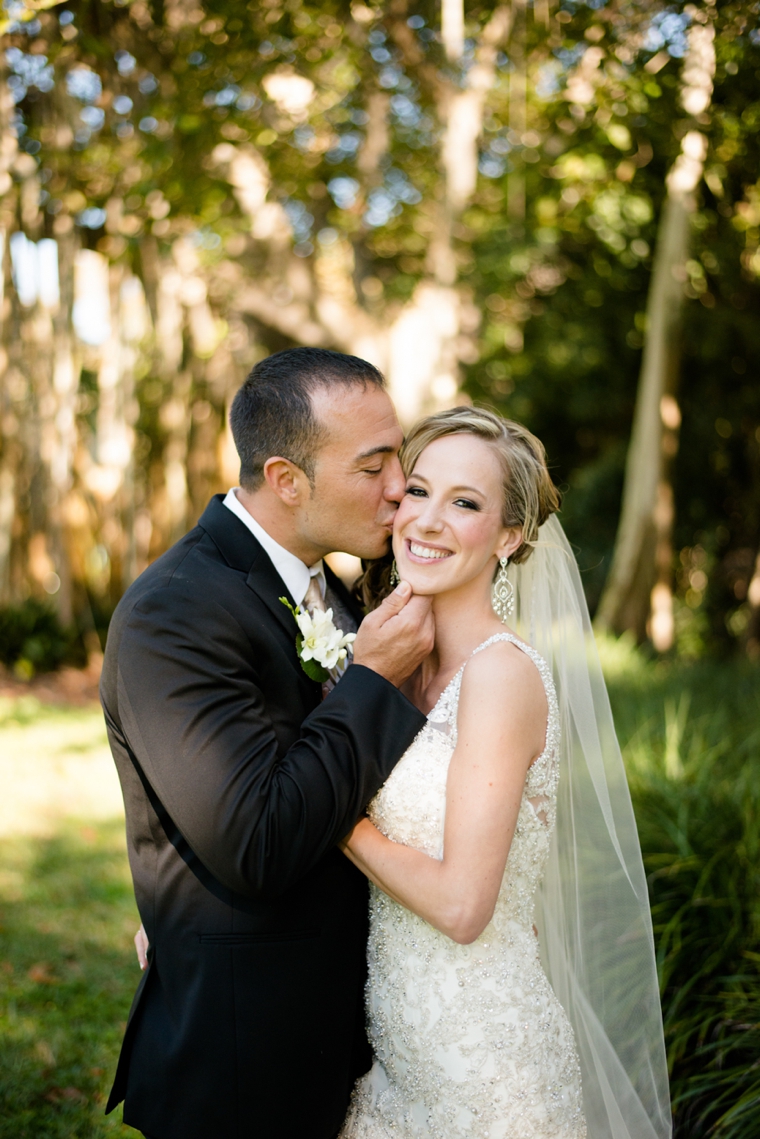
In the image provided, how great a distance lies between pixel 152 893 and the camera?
2.31 meters

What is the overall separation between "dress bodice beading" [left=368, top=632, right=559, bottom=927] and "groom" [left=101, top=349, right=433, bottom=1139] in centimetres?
18

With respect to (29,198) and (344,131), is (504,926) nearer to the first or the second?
(29,198)

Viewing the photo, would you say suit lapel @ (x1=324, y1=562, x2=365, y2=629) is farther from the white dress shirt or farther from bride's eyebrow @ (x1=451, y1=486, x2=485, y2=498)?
bride's eyebrow @ (x1=451, y1=486, x2=485, y2=498)

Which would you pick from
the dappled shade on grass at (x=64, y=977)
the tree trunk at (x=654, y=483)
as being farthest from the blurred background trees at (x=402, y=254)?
the dappled shade on grass at (x=64, y=977)

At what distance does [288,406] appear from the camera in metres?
2.62

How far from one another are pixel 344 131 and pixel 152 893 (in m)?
12.0

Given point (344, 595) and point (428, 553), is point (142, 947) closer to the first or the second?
point (344, 595)

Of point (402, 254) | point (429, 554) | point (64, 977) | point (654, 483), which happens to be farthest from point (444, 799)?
point (402, 254)

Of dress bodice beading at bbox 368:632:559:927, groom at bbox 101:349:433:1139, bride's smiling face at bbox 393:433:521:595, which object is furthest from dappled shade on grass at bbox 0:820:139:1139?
bride's smiling face at bbox 393:433:521:595

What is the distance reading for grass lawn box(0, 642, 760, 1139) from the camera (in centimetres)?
354

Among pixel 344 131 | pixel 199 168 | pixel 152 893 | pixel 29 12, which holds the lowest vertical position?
pixel 152 893

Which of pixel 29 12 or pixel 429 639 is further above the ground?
pixel 29 12

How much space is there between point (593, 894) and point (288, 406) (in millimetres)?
1773

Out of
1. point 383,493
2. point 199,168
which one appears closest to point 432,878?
point 383,493
